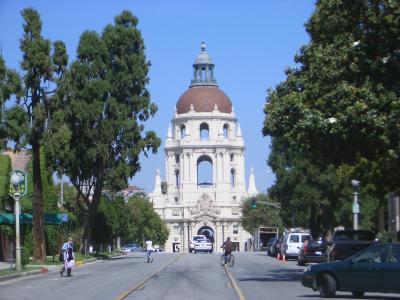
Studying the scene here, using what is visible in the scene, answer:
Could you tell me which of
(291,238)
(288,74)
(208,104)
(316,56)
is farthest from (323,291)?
(208,104)

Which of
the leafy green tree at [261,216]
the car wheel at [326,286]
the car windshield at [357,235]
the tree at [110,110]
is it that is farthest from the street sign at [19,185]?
the leafy green tree at [261,216]

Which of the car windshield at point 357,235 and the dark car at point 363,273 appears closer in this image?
the dark car at point 363,273

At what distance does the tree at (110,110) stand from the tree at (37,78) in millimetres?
8916

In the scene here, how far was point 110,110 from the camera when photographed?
61938mm

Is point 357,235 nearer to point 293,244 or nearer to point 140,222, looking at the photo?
point 293,244

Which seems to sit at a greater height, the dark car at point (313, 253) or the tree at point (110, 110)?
the tree at point (110, 110)

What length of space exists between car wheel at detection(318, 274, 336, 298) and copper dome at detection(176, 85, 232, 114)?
166 meters

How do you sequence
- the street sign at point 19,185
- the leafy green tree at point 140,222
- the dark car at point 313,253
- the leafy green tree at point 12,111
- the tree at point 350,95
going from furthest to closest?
the leafy green tree at point 140,222
the dark car at point 313,253
the leafy green tree at point 12,111
the street sign at point 19,185
the tree at point 350,95

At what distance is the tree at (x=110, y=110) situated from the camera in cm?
6062

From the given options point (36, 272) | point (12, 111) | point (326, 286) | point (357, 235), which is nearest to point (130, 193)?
point (12, 111)

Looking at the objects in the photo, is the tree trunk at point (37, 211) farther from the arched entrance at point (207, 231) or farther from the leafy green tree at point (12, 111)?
the arched entrance at point (207, 231)

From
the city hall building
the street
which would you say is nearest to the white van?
the street

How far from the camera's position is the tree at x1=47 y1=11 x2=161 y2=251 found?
199ft

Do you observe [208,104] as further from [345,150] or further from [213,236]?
[345,150]
